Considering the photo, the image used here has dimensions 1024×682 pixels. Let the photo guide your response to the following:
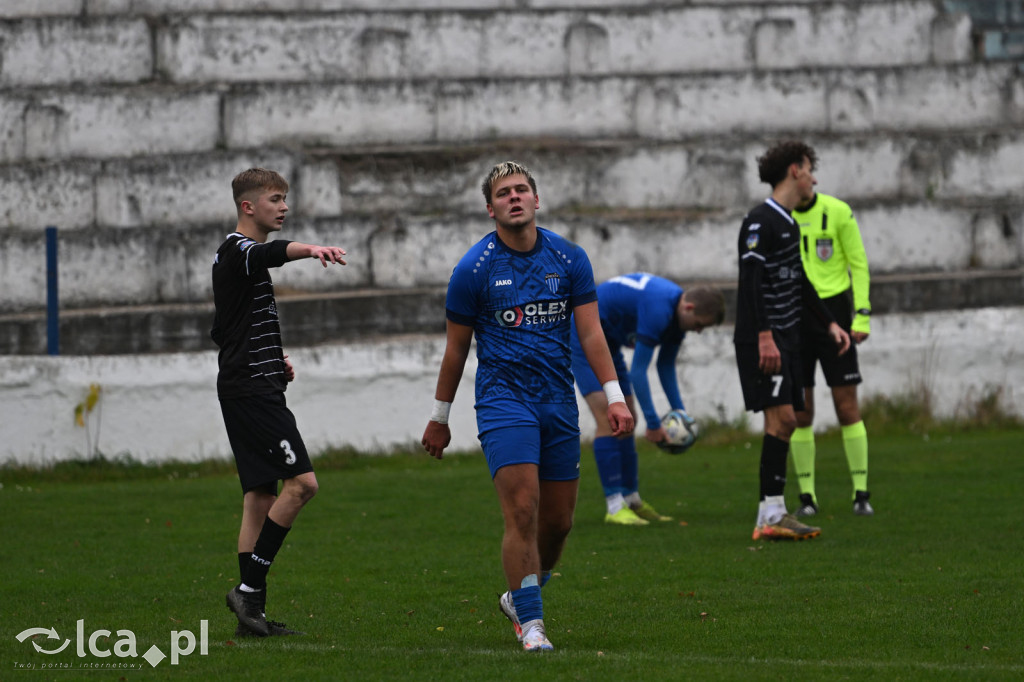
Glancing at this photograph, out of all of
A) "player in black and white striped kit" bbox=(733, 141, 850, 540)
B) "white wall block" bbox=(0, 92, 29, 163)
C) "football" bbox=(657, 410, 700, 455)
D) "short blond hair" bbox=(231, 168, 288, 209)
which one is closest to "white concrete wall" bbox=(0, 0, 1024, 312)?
"white wall block" bbox=(0, 92, 29, 163)

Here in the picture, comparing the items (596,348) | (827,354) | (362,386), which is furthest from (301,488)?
(362,386)

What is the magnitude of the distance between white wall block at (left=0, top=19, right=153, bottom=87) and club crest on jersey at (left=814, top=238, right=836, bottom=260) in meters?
16.1

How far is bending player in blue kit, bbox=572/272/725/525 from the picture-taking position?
33.0 ft

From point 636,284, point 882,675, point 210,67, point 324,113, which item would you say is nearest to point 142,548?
point 636,284

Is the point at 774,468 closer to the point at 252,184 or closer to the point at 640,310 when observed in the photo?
the point at 640,310

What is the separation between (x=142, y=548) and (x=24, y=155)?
13965 mm

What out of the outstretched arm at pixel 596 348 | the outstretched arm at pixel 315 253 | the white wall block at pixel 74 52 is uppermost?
the white wall block at pixel 74 52

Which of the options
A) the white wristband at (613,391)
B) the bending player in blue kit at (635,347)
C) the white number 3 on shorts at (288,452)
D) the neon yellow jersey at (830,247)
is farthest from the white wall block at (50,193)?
the white wristband at (613,391)

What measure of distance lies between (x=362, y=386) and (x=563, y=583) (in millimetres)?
8147

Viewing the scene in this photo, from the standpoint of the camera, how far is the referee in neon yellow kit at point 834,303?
10.4 m

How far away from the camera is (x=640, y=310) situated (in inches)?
403

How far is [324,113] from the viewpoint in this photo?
22.5 metres

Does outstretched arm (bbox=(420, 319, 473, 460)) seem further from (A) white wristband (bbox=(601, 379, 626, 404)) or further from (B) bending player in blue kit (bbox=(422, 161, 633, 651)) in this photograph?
(A) white wristband (bbox=(601, 379, 626, 404))

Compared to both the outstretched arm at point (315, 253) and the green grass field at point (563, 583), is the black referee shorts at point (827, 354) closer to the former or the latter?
the green grass field at point (563, 583)
